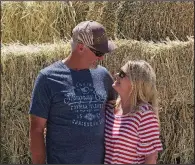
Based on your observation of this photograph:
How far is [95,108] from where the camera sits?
2.90 m

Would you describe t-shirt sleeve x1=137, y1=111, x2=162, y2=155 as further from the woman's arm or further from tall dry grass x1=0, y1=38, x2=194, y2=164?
tall dry grass x1=0, y1=38, x2=194, y2=164

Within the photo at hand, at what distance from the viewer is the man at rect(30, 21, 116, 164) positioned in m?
2.83

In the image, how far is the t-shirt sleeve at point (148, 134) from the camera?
112 inches

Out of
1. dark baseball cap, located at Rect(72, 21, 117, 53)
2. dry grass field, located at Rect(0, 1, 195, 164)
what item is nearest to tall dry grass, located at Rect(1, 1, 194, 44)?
dry grass field, located at Rect(0, 1, 195, 164)

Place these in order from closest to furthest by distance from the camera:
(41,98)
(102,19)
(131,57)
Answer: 1. (41,98)
2. (131,57)
3. (102,19)

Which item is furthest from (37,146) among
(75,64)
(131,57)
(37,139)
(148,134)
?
(131,57)

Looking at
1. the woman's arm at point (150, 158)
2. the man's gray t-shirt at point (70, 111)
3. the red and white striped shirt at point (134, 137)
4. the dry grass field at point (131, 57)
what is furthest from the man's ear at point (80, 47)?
the dry grass field at point (131, 57)

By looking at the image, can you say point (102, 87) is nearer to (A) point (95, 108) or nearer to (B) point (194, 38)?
(A) point (95, 108)

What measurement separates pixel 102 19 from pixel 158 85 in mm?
831

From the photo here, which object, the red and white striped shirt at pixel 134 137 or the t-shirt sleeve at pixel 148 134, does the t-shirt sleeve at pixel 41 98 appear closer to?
the red and white striped shirt at pixel 134 137

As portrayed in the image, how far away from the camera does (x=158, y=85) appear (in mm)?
4352

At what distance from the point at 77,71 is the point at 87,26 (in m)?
0.26

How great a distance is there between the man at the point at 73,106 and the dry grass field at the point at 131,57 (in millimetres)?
1416

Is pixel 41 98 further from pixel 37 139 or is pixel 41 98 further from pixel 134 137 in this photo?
pixel 134 137
